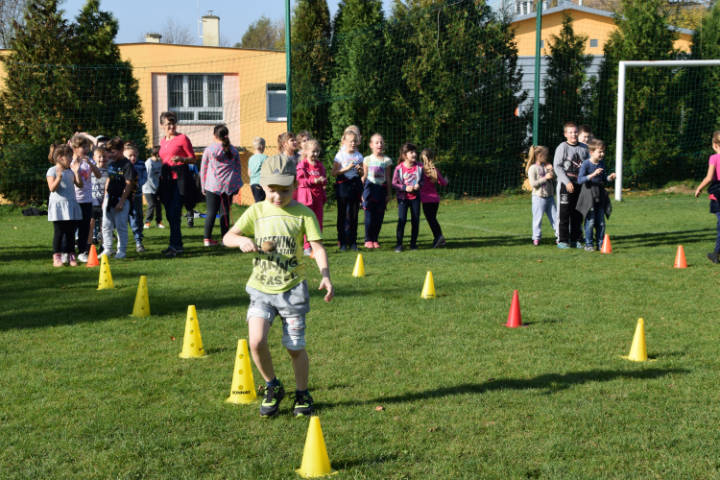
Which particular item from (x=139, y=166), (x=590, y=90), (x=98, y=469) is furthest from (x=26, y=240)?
(x=590, y=90)

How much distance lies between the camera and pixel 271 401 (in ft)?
16.4

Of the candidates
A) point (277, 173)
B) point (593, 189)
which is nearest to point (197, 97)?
point (593, 189)

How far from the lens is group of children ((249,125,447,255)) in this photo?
12.2 metres

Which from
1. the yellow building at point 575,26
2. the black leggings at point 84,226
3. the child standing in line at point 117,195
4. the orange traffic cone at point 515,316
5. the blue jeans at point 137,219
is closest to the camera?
the orange traffic cone at point 515,316

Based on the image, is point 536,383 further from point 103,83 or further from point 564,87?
point 564,87

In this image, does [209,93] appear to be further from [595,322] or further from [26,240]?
[595,322]

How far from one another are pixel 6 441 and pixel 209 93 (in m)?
24.1

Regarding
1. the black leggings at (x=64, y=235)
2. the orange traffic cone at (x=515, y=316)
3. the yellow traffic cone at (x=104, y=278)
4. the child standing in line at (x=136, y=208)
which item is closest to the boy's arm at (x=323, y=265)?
the orange traffic cone at (x=515, y=316)

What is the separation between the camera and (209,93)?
1085 inches

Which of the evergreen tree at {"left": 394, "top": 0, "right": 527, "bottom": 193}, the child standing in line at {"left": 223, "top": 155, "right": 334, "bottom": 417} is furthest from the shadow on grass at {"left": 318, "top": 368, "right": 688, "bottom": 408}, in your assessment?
the evergreen tree at {"left": 394, "top": 0, "right": 527, "bottom": 193}

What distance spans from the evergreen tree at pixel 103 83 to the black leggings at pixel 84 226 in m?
11.1

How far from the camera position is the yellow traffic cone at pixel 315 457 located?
398 cm

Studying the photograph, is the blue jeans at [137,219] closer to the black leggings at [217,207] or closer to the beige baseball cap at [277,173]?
the black leggings at [217,207]

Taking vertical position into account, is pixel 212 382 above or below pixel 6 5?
below
